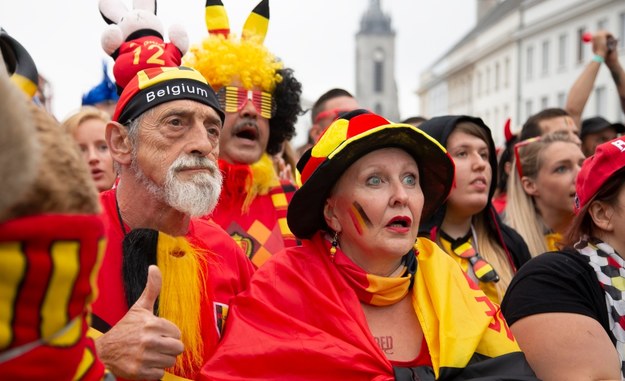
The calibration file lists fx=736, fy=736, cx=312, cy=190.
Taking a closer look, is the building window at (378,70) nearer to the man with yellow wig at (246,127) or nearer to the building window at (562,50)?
the building window at (562,50)

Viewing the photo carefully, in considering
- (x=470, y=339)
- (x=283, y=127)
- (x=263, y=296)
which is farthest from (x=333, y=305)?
(x=283, y=127)

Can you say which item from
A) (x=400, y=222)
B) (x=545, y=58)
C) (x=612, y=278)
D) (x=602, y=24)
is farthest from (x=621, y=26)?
(x=400, y=222)

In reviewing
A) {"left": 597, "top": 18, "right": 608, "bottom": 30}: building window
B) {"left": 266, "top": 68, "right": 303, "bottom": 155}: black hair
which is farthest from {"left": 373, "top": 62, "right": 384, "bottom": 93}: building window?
{"left": 266, "top": 68, "right": 303, "bottom": 155}: black hair

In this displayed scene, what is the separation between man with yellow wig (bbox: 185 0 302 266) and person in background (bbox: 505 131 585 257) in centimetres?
162

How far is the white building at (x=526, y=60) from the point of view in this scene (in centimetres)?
3750

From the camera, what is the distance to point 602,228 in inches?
128

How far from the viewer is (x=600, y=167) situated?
10.6 ft

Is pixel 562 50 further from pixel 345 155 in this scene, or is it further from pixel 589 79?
pixel 345 155

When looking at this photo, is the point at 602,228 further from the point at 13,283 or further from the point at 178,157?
the point at 13,283

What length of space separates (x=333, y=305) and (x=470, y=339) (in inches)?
20.9

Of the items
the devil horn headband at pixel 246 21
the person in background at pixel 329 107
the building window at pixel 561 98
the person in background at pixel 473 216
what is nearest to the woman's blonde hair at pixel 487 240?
the person in background at pixel 473 216

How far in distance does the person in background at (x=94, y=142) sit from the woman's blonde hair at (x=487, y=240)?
2.42 m

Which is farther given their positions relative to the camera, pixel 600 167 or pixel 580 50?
pixel 580 50

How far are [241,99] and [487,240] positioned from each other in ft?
5.72
